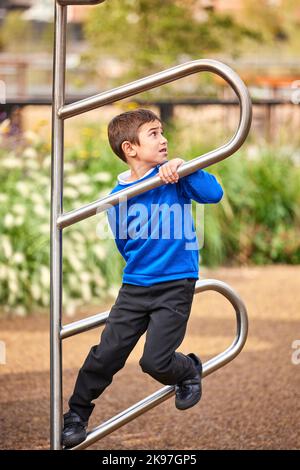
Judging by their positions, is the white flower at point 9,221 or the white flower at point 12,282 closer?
the white flower at point 12,282

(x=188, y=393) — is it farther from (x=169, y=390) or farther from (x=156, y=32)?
(x=156, y=32)

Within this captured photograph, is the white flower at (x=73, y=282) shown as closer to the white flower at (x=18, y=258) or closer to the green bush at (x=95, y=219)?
the green bush at (x=95, y=219)

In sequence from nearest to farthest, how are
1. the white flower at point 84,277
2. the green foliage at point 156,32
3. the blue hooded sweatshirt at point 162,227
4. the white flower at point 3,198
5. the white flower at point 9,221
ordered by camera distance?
the blue hooded sweatshirt at point 162,227 → the white flower at point 9,221 → the white flower at point 84,277 → the white flower at point 3,198 → the green foliage at point 156,32

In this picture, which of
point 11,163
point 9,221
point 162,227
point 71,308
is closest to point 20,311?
point 71,308

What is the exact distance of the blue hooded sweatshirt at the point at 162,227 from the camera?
2857mm

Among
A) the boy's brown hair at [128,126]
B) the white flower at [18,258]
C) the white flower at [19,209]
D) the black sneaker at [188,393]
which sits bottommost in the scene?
the black sneaker at [188,393]

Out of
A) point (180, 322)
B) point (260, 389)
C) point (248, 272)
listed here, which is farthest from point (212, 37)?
point (180, 322)

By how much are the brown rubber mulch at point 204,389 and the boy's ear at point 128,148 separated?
136 centimetres

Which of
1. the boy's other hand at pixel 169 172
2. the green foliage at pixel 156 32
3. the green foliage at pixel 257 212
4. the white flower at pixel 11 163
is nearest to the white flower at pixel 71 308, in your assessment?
the white flower at pixel 11 163

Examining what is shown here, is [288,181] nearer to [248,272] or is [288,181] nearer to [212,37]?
[248,272]

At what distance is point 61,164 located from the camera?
2.91 metres

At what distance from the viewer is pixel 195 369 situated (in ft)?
10.1

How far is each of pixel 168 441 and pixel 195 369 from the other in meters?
0.86

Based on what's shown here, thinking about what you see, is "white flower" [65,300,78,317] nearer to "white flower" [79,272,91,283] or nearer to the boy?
"white flower" [79,272,91,283]
